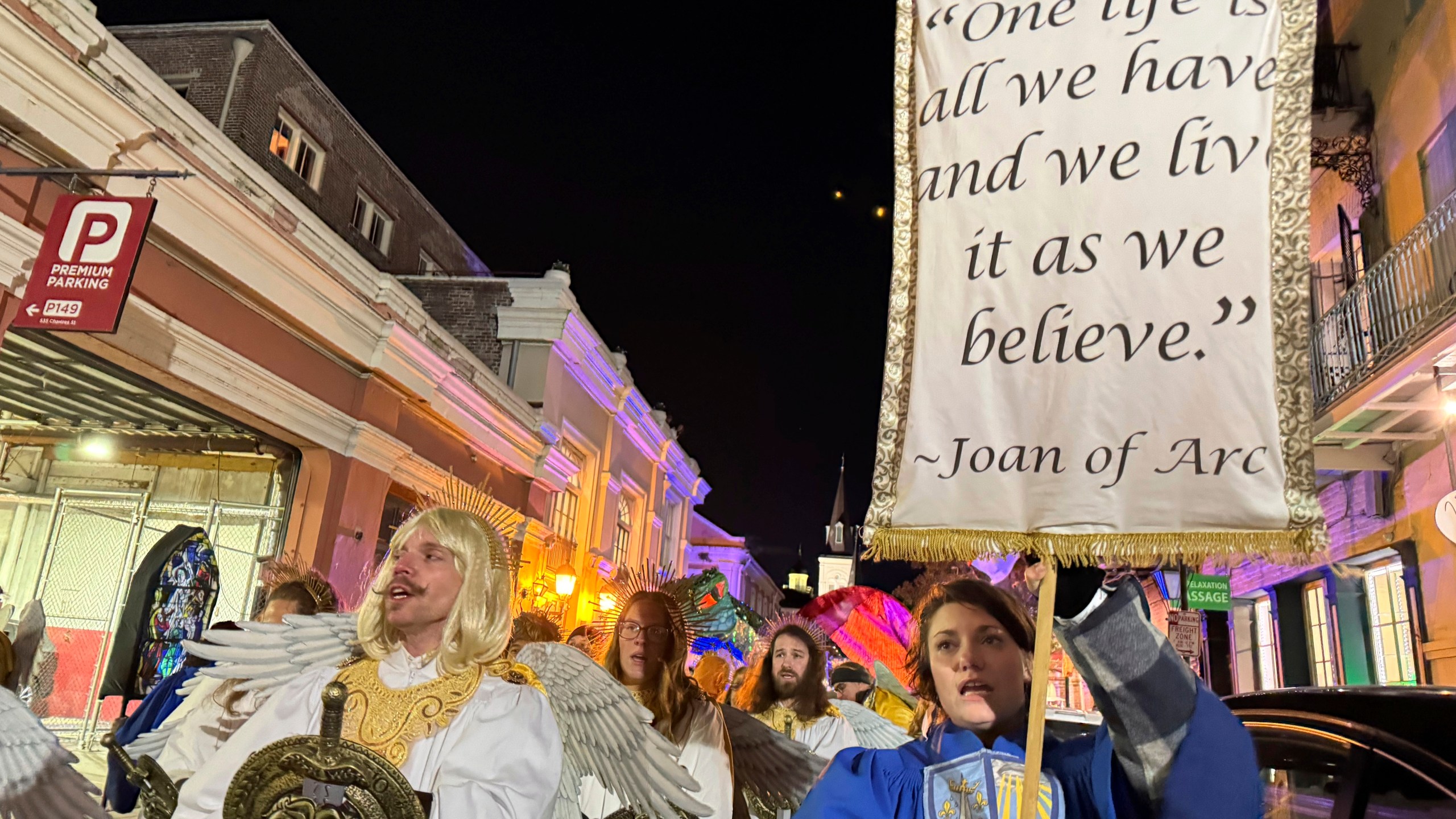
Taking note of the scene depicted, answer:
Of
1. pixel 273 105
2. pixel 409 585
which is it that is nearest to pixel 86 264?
pixel 409 585

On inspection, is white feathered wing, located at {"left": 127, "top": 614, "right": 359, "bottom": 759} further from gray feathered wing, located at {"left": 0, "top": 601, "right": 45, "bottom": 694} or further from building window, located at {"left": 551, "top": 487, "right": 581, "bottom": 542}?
building window, located at {"left": 551, "top": 487, "right": 581, "bottom": 542}

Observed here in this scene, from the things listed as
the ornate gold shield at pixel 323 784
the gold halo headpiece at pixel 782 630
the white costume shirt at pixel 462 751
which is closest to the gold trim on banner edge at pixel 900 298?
the white costume shirt at pixel 462 751

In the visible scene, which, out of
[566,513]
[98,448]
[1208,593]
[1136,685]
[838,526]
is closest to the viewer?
[1136,685]

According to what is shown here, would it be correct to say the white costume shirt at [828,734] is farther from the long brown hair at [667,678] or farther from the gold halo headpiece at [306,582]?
the gold halo headpiece at [306,582]

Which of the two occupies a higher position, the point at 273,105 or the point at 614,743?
the point at 273,105

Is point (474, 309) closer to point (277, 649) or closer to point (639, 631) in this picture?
point (639, 631)

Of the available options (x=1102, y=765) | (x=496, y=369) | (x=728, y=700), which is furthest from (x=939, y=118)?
(x=496, y=369)

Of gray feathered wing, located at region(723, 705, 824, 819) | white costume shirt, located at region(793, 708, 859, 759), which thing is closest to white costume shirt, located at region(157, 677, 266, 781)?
gray feathered wing, located at region(723, 705, 824, 819)

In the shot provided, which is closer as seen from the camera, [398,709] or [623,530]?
[398,709]

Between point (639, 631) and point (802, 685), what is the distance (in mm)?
1807

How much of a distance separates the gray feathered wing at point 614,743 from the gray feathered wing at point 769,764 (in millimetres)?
1839

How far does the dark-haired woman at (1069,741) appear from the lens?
188 centimetres

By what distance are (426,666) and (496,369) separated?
16.7 meters

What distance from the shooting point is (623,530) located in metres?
25.9
